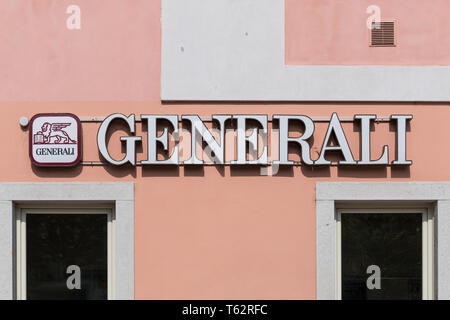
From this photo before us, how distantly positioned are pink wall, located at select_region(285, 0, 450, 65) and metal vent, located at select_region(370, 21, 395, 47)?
0.06 m

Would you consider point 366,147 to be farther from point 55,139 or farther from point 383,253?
point 55,139

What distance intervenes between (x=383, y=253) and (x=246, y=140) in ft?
6.64

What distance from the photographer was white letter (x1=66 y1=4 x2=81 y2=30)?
311 inches

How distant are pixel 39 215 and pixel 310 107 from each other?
3.31 meters

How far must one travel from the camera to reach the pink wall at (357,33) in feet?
25.9

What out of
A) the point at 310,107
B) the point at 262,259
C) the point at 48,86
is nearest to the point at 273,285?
the point at 262,259

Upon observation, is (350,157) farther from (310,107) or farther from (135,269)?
(135,269)

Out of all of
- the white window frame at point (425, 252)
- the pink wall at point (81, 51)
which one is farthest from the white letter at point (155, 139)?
the white window frame at point (425, 252)

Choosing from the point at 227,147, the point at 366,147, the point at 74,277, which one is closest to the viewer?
the point at 366,147

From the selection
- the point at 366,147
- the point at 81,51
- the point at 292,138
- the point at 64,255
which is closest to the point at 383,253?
the point at 366,147

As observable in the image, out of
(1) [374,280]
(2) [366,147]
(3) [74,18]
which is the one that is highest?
(3) [74,18]

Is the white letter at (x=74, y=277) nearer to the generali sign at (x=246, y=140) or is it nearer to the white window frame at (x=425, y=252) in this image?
the generali sign at (x=246, y=140)

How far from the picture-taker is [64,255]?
26.2 feet

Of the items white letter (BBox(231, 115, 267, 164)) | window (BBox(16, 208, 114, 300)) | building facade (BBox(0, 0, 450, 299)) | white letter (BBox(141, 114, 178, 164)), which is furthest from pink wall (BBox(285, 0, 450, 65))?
window (BBox(16, 208, 114, 300))
